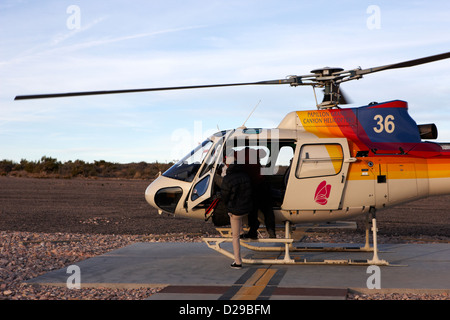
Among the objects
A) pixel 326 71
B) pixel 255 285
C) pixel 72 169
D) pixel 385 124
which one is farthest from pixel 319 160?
pixel 72 169

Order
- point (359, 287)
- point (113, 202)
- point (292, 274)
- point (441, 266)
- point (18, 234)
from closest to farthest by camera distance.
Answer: point (359, 287) < point (292, 274) < point (441, 266) < point (18, 234) < point (113, 202)

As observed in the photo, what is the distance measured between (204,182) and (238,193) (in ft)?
3.67

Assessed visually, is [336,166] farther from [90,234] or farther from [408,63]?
[90,234]

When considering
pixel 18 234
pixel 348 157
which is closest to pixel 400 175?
pixel 348 157

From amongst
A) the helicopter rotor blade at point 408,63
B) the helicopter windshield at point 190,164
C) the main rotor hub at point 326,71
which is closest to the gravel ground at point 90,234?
the helicopter windshield at point 190,164

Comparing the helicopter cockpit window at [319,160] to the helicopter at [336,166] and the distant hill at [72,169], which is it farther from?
the distant hill at [72,169]

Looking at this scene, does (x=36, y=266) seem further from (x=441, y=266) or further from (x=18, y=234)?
(x=441, y=266)

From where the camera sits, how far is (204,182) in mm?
10445

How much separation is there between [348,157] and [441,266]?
2.71 m

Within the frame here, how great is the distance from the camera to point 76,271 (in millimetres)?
9656

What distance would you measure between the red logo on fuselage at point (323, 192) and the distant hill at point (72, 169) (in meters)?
55.9

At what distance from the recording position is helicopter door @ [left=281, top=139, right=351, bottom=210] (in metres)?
10.2

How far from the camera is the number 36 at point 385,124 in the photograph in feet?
34.1

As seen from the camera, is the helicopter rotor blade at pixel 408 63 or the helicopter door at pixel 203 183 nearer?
the helicopter rotor blade at pixel 408 63
